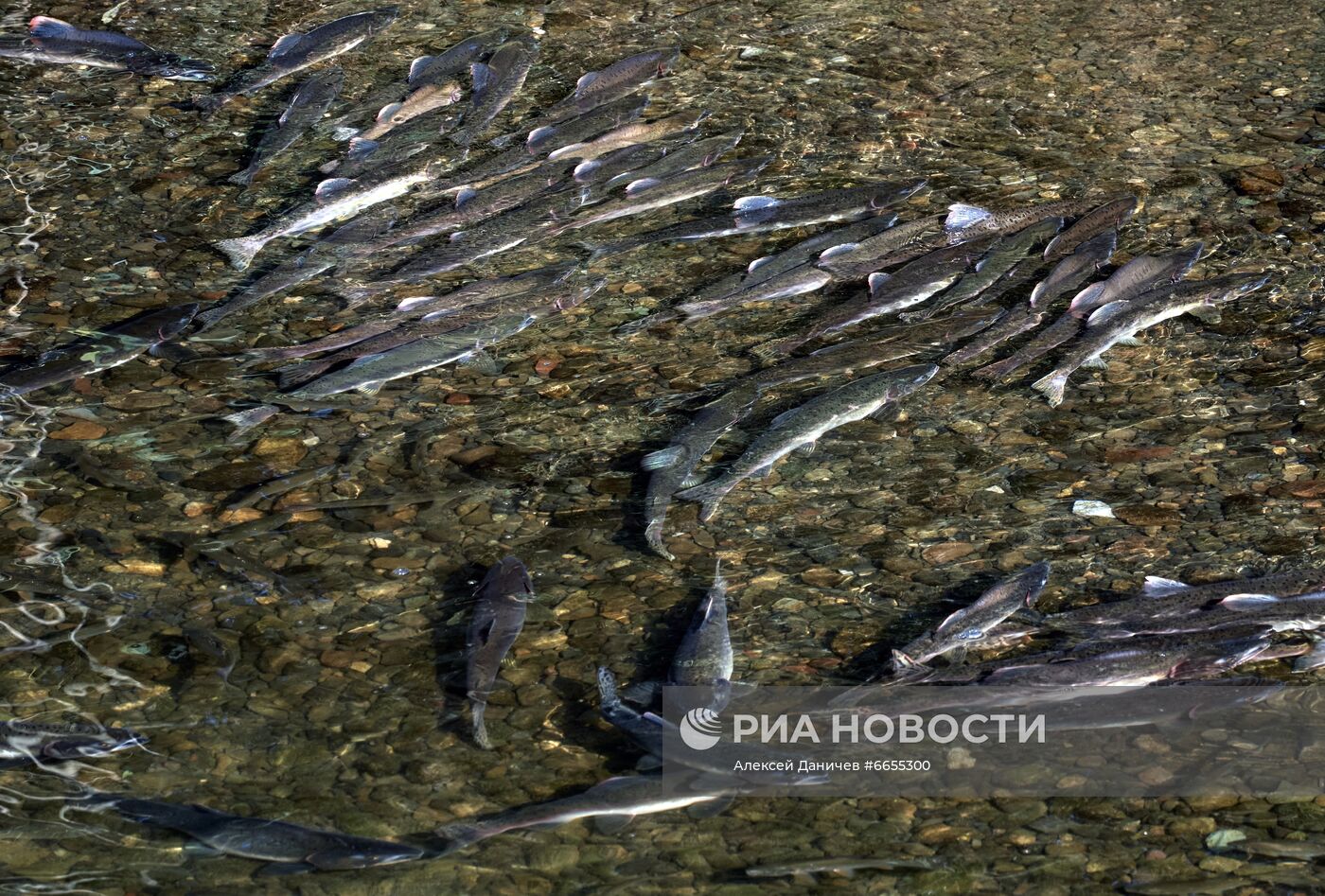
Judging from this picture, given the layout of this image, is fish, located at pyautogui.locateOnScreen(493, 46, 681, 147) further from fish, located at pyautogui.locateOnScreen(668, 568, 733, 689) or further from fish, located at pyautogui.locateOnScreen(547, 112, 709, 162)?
fish, located at pyautogui.locateOnScreen(668, 568, 733, 689)

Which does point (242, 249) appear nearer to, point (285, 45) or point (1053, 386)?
point (285, 45)

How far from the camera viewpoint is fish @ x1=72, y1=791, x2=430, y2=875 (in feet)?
12.5

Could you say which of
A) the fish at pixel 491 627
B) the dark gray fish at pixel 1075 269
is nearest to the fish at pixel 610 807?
the fish at pixel 491 627

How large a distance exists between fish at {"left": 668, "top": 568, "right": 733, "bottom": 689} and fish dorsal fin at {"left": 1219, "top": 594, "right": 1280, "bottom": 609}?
1580 mm

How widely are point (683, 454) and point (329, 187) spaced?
280cm

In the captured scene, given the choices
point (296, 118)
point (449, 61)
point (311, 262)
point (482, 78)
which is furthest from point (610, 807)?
point (449, 61)

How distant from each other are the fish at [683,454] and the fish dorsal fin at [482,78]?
336 cm

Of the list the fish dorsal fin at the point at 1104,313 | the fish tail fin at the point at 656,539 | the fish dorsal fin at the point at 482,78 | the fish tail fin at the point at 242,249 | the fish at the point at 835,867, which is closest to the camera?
the fish at the point at 835,867

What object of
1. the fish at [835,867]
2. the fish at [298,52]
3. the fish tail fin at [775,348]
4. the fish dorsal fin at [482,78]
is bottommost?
the fish at [835,867]

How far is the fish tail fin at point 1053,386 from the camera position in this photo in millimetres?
5820

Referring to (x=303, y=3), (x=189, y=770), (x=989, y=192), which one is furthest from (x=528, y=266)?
(x=303, y=3)

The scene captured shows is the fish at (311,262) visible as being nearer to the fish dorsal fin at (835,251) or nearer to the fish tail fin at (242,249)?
the fish tail fin at (242,249)

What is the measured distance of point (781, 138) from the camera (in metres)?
8.12

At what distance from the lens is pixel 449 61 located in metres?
8.62
